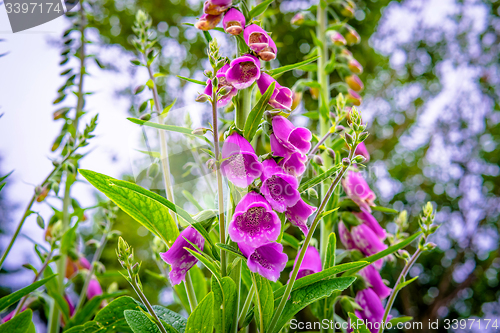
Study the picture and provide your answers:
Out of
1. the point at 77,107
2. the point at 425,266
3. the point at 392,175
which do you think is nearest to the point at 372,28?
the point at 392,175

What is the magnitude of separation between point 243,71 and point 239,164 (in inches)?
4.3

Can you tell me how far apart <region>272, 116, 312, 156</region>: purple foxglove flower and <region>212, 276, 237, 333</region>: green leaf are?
15 cm

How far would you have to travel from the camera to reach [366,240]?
56cm

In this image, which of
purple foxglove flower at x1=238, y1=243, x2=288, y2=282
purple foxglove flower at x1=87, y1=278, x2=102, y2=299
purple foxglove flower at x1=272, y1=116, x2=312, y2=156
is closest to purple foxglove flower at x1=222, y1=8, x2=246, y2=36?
purple foxglove flower at x1=272, y1=116, x2=312, y2=156

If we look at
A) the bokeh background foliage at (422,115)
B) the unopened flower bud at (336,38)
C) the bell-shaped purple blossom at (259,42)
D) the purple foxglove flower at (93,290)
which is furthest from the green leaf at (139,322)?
the bokeh background foliage at (422,115)

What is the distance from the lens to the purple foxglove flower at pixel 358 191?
559mm

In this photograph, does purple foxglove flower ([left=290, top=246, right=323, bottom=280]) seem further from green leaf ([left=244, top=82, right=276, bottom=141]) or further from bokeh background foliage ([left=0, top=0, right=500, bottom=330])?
bokeh background foliage ([left=0, top=0, right=500, bottom=330])

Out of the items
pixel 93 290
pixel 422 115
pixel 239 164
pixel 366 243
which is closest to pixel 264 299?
pixel 239 164

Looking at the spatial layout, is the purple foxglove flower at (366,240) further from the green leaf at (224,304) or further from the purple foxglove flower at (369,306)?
the green leaf at (224,304)

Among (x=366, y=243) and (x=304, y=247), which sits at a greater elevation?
(x=304, y=247)

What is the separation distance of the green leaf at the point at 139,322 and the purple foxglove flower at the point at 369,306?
33cm

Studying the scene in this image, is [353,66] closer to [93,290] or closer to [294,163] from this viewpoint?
[294,163]

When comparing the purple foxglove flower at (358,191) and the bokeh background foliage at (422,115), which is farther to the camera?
the bokeh background foliage at (422,115)

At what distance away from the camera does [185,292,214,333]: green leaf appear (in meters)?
0.33
